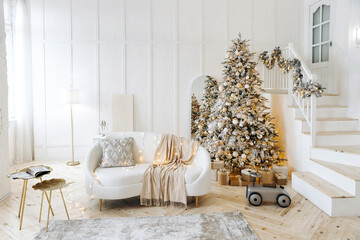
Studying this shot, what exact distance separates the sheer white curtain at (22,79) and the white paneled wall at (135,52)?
194mm

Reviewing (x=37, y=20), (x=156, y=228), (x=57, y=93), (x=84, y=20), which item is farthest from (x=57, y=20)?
(x=156, y=228)

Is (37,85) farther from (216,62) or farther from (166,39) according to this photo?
(216,62)

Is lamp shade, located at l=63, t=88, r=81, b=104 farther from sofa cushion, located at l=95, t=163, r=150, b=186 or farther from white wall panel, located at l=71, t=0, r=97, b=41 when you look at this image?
→ sofa cushion, located at l=95, t=163, r=150, b=186

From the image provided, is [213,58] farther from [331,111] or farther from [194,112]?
[331,111]

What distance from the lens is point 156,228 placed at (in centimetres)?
332

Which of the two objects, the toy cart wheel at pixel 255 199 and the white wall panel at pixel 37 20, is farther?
the white wall panel at pixel 37 20

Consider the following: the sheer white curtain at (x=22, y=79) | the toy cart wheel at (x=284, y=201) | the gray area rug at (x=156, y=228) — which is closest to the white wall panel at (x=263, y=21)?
the toy cart wheel at (x=284, y=201)

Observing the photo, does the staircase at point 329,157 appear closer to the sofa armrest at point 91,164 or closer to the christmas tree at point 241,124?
the christmas tree at point 241,124

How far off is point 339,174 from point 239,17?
13.6 feet

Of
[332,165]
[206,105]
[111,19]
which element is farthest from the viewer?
[111,19]

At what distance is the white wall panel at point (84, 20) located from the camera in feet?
21.4

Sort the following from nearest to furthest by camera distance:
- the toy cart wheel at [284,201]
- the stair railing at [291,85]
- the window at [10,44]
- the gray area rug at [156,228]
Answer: the gray area rug at [156,228]
the toy cart wheel at [284,201]
the stair railing at [291,85]
the window at [10,44]

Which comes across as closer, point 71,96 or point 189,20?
point 71,96

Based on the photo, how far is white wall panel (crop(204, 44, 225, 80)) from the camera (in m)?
6.68
